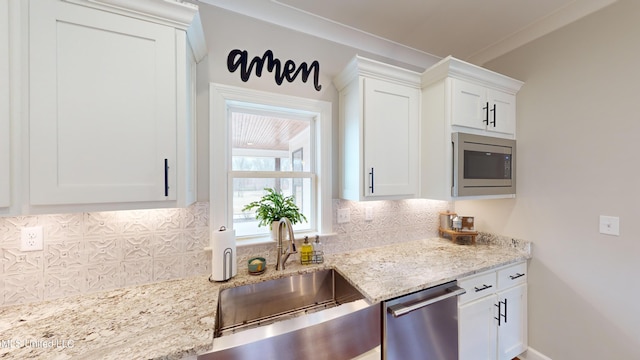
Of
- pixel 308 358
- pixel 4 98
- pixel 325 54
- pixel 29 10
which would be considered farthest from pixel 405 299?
pixel 29 10

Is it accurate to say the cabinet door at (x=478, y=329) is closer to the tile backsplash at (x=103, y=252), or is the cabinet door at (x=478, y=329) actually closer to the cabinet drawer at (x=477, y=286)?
the cabinet drawer at (x=477, y=286)

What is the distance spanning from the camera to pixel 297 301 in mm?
1432

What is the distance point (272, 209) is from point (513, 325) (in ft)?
6.68

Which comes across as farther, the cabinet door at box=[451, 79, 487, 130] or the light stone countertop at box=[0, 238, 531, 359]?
the cabinet door at box=[451, 79, 487, 130]

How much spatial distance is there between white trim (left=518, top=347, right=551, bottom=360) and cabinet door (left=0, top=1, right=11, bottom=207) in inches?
128

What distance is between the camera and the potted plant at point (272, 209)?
1496 millimetres

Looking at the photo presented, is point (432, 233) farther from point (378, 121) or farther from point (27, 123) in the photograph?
point (27, 123)

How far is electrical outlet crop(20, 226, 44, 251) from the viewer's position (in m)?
1.06

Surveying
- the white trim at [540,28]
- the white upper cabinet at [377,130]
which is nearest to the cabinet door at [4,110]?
the white upper cabinet at [377,130]

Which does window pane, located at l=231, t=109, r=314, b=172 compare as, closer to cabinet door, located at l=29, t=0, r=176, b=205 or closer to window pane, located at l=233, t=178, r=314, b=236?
window pane, located at l=233, t=178, r=314, b=236

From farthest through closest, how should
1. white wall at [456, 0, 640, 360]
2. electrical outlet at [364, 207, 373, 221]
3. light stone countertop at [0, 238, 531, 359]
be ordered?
electrical outlet at [364, 207, 373, 221]
white wall at [456, 0, 640, 360]
light stone countertop at [0, 238, 531, 359]

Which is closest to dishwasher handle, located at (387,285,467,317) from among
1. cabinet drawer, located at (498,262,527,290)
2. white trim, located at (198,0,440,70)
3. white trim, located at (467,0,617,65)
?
cabinet drawer, located at (498,262,527,290)

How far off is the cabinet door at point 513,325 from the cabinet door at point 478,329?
0.34 feet

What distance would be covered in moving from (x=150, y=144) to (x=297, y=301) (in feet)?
4.02
